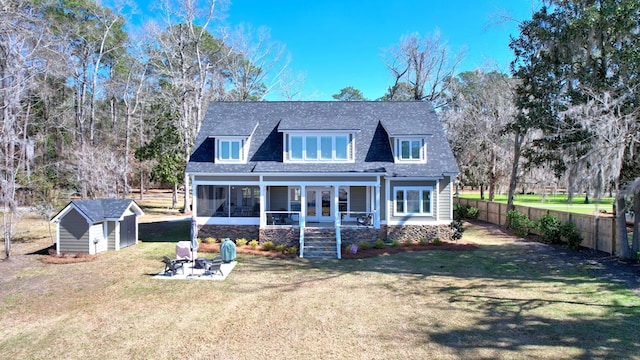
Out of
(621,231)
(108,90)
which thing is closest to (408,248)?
(621,231)

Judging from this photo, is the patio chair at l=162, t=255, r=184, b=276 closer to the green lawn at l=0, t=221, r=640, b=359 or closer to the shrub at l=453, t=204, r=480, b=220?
the green lawn at l=0, t=221, r=640, b=359

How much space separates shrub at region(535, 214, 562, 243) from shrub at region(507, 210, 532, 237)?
1847 millimetres

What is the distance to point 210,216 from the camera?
1897 cm

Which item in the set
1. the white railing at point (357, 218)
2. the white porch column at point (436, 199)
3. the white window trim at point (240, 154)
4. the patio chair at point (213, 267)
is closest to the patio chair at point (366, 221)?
the white railing at point (357, 218)

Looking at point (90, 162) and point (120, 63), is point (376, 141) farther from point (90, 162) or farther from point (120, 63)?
point (120, 63)

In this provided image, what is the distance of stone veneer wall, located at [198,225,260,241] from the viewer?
61.3ft

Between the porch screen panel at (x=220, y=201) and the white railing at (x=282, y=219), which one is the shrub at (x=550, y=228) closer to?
the white railing at (x=282, y=219)

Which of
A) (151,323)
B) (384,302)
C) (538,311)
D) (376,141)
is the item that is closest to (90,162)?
(376,141)

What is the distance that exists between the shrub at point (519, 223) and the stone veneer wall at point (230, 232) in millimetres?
14663

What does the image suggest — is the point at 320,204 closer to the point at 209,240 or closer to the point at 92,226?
the point at 209,240

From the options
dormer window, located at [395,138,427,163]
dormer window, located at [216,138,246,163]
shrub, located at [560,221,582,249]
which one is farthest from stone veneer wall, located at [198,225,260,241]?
shrub, located at [560,221,582,249]

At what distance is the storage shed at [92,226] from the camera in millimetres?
16125

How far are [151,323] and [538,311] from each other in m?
9.67

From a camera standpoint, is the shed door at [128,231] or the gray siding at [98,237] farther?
the shed door at [128,231]
